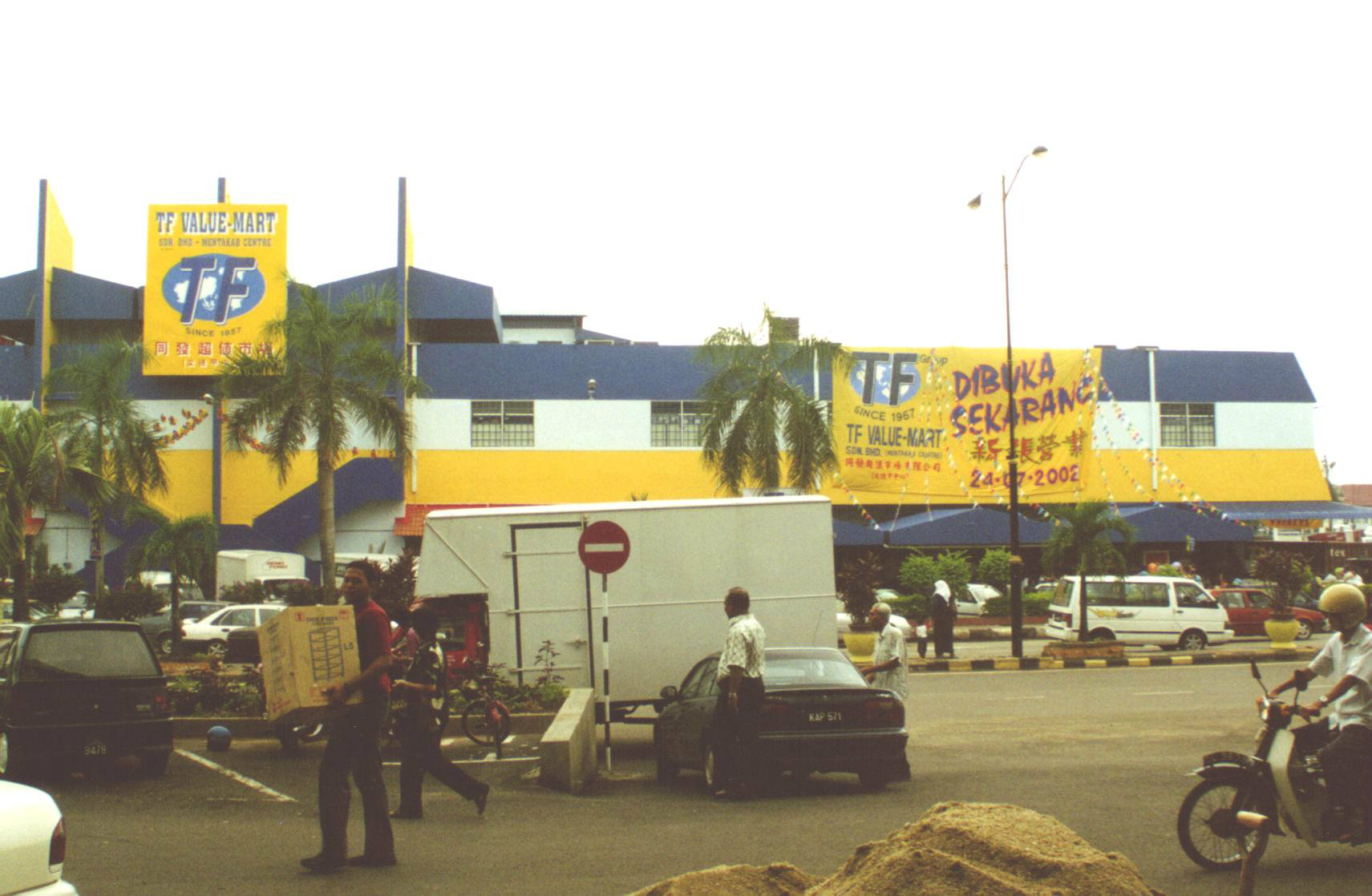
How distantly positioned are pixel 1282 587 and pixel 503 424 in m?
27.3

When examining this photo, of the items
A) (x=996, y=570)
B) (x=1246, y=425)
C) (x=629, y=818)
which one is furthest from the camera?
(x=1246, y=425)

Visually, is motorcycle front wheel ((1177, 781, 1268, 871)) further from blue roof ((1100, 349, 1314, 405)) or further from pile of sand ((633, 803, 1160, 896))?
blue roof ((1100, 349, 1314, 405))

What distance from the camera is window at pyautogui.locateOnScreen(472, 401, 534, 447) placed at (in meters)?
48.0

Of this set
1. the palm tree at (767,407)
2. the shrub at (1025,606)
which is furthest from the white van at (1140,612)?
the shrub at (1025,606)

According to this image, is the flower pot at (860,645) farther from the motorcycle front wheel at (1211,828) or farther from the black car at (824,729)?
the motorcycle front wheel at (1211,828)

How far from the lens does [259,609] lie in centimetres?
3142

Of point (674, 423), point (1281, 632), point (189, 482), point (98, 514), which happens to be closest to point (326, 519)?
point (98, 514)

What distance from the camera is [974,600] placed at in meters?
42.6

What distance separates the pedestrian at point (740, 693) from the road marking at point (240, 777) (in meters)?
3.74

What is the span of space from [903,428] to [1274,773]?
3853 cm

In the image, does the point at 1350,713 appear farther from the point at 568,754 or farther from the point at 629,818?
the point at 568,754

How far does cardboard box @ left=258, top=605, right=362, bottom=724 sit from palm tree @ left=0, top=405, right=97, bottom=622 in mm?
15172

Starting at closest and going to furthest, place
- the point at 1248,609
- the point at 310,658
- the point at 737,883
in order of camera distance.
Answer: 1. the point at 737,883
2. the point at 310,658
3. the point at 1248,609

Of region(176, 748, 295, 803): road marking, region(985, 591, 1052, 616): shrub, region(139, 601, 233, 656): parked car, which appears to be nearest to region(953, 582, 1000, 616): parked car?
region(985, 591, 1052, 616): shrub
